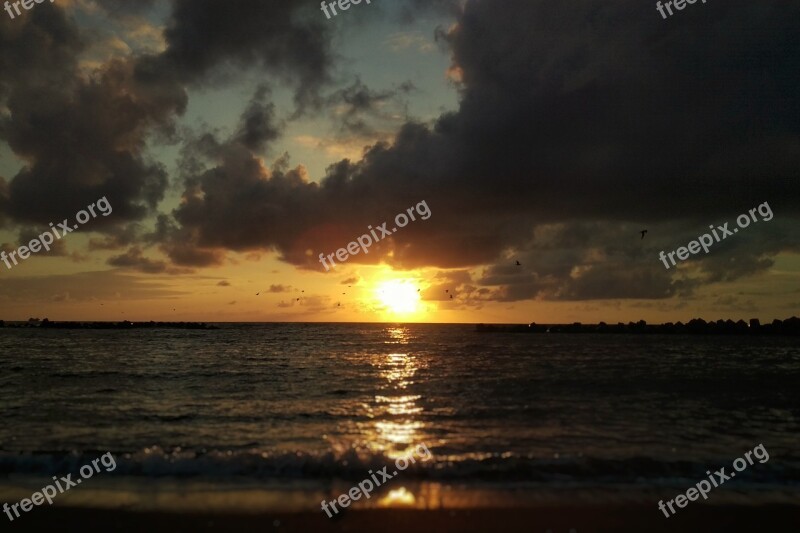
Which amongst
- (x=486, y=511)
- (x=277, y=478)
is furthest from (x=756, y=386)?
(x=277, y=478)

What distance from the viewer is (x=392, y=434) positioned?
58.1 ft

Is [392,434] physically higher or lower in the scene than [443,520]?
higher

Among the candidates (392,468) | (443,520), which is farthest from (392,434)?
(443,520)

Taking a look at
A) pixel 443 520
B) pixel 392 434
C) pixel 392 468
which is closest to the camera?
pixel 443 520

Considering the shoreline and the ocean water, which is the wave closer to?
the ocean water

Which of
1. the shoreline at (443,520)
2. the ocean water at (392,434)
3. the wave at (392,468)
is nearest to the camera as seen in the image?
the shoreline at (443,520)

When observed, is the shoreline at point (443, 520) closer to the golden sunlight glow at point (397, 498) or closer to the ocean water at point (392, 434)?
the golden sunlight glow at point (397, 498)

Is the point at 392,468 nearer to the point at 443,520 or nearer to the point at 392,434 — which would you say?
the point at 443,520

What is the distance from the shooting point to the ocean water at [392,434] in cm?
1146

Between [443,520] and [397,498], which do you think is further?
A: [397,498]

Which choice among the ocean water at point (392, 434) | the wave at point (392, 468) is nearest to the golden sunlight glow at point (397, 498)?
the ocean water at point (392, 434)

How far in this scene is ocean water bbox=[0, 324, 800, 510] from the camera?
11.5 metres

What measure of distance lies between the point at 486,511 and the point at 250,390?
2103 cm

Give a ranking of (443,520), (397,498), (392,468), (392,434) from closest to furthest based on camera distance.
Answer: (443,520) < (397,498) < (392,468) < (392,434)
